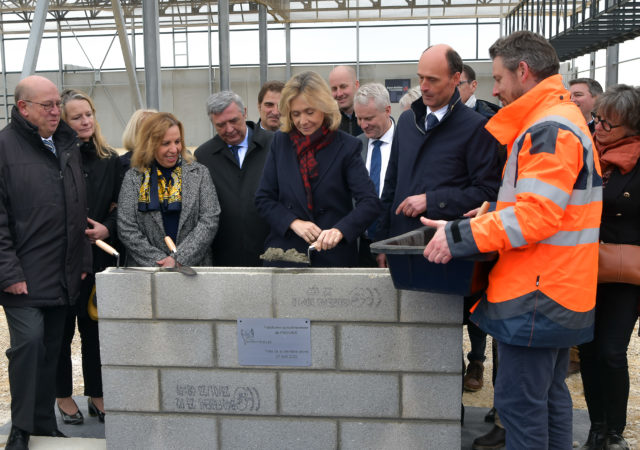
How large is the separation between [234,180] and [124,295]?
991 mm

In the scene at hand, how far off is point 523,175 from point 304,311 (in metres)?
1.05

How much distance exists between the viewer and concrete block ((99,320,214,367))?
2.81 metres

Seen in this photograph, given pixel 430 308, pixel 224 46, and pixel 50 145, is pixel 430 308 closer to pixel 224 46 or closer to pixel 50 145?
pixel 50 145

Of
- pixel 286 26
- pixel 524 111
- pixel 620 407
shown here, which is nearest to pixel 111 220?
pixel 524 111

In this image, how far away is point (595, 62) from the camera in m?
16.4

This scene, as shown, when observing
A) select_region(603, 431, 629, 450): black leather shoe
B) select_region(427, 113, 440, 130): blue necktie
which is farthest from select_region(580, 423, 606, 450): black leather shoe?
select_region(427, 113, 440, 130): blue necktie

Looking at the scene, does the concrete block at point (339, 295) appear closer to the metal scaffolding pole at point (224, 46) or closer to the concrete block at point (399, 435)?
the concrete block at point (399, 435)

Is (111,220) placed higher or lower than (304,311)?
higher

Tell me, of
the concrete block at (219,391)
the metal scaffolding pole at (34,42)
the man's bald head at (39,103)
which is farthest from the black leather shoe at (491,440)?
the metal scaffolding pole at (34,42)

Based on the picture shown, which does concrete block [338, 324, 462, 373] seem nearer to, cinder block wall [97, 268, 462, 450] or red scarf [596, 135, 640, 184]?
cinder block wall [97, 268, 462, 450]

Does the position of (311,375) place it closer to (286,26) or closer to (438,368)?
(438,368)

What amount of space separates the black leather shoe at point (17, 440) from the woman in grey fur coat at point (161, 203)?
95 cm

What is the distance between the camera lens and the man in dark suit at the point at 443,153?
9.26 ft

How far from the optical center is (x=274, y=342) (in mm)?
2760
